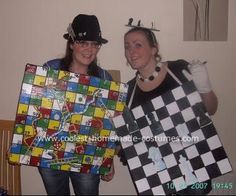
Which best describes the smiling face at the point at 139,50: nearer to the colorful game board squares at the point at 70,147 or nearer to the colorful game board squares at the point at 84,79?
the colorful game board squares at the point at 84,79

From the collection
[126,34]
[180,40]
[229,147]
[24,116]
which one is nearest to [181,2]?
[180,40]

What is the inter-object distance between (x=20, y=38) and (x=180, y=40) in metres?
0.71

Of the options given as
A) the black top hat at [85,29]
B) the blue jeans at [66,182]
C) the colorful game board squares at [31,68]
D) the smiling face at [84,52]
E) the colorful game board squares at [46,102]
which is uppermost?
the black top hat at [85,29]

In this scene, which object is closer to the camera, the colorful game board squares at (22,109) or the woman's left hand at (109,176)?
the colorful game board squares at (22,109)

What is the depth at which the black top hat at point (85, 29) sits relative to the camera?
122 centimetres

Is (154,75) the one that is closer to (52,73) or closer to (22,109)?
(52,73)

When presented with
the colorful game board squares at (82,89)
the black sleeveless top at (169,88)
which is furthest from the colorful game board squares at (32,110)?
the black sleeveless top at (169,88)

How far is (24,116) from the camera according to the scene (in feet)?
4.02

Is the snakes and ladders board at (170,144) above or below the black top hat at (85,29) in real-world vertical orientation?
below

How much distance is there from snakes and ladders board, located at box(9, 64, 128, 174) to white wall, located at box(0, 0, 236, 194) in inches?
3.8

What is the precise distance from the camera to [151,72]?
127cm

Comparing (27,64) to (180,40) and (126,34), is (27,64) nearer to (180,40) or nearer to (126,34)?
(126,34)

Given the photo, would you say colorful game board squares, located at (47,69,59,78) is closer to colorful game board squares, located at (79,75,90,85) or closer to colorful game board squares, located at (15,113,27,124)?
colorful game board squares, located at (79,75,90,85)

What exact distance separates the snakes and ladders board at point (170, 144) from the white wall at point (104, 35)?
0.18 meters
